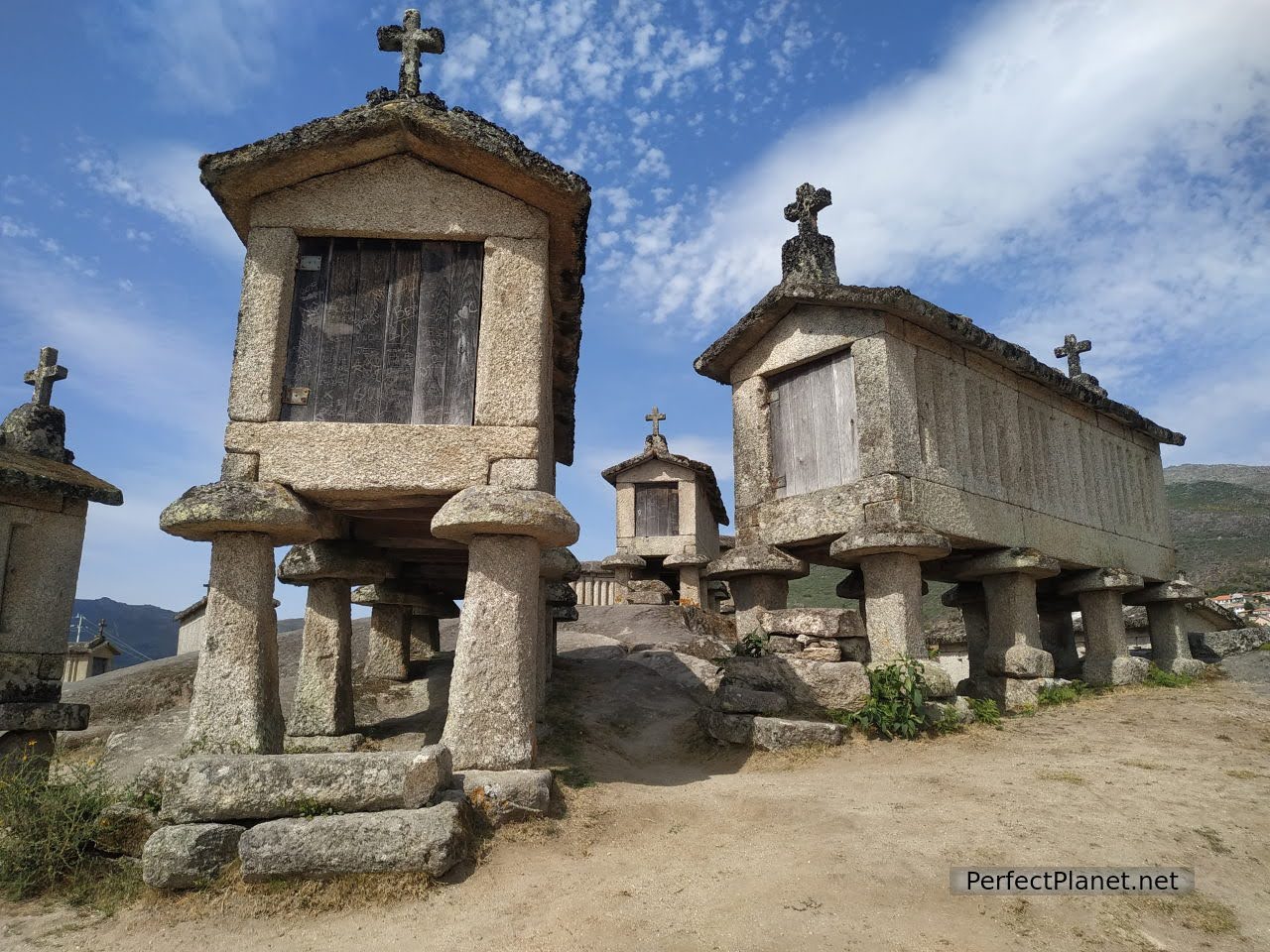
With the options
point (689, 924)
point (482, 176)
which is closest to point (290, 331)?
point (482, 176)

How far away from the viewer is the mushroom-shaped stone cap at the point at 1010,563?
915cm

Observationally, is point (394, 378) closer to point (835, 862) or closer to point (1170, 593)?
point (835, 862)

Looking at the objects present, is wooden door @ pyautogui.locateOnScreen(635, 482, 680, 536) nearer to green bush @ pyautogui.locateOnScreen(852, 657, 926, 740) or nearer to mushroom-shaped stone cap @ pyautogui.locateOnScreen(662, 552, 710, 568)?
mushroom-shaped stone cap @ pyautogui.locateOnScreen(662, 552, 710, 568)

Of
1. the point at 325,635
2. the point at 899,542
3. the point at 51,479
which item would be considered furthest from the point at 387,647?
the point at 899,542

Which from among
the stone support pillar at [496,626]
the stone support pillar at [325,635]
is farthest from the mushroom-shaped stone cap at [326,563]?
the stone support pillar at [496,626]

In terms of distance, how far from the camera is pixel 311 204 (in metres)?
6.46

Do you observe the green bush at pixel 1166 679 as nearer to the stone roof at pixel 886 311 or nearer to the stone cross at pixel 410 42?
the stone roof at pixel 886 311

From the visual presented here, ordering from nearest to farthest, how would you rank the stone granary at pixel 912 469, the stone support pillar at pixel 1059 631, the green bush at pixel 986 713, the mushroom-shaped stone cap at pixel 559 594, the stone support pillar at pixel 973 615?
1. the stone granary at pixel 912 469
2. the green bush at pixel 986 713
3. the mushroom-shaped stone cap at pixel 559 594
4. the stone support pillar at pixel 973 615
5. the stone support pillar at pixel 1059 631

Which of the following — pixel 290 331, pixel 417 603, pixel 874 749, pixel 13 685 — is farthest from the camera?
pixel 417 603

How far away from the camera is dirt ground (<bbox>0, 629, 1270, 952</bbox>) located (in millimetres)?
3797

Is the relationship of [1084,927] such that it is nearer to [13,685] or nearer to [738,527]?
[738,527]

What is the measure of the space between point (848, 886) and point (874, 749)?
3394 mm

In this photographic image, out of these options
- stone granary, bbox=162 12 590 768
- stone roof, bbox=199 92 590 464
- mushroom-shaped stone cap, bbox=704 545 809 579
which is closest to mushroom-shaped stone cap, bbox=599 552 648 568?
mushroom-shaped stone cap, bbox=704 545 809 579

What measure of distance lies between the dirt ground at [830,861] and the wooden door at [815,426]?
9.82ft
